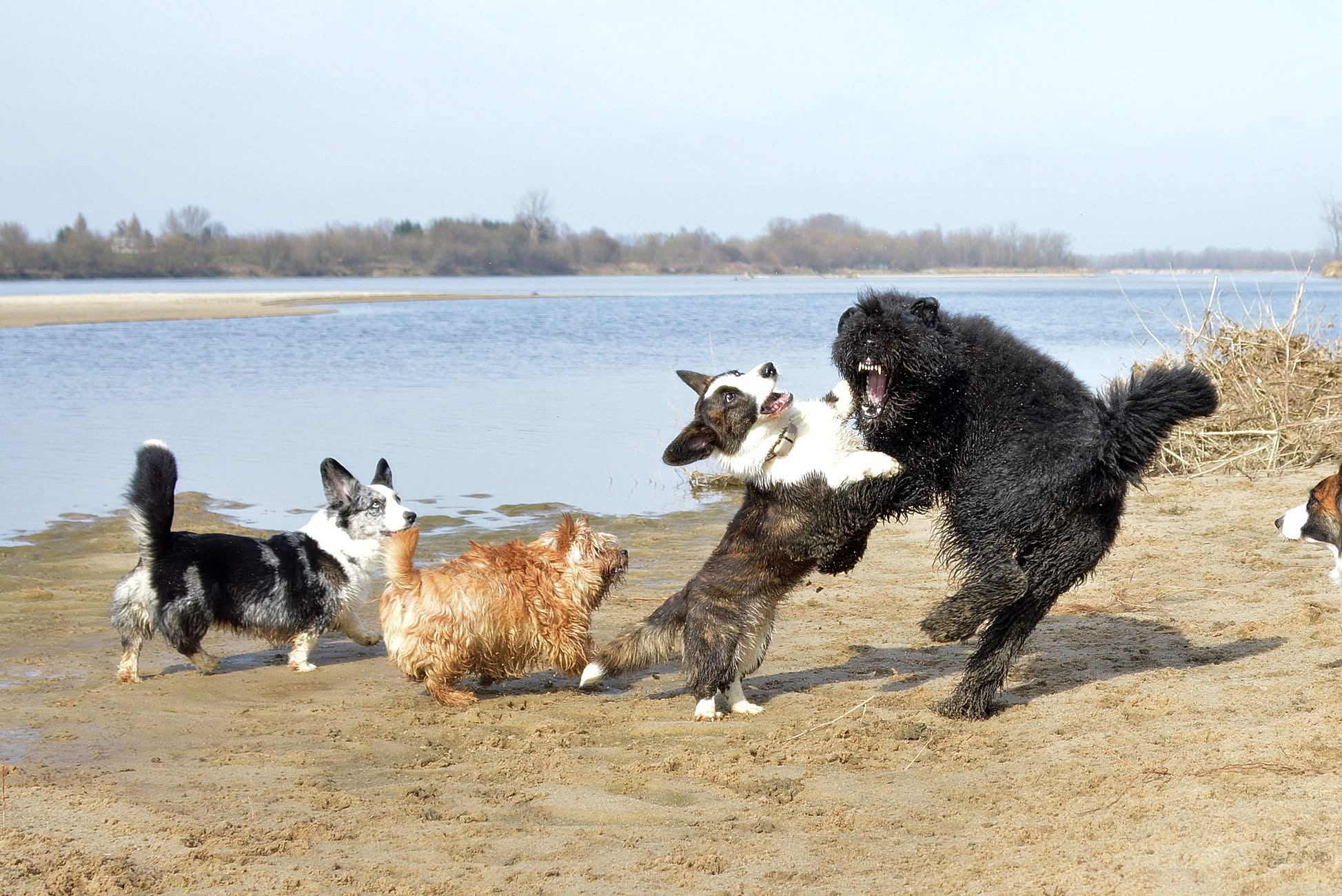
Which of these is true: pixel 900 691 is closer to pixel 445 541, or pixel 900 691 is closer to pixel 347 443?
pixel 445 541

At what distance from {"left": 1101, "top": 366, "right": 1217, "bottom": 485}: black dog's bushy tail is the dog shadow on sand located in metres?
1.37

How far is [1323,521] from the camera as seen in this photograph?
5.96 metres

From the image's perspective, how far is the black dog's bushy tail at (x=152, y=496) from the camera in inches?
259

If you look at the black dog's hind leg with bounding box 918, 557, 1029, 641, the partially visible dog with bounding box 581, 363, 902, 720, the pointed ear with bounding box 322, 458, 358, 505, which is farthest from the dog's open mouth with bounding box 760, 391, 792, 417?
the pointed ear with bounding box 322, 458, 358, 505

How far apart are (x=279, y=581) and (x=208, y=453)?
312 inches

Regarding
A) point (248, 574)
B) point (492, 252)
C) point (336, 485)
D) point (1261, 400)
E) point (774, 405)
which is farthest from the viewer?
point (492, 252)

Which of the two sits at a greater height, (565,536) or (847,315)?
(847,315)

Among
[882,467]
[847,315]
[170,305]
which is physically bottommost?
[882,467]

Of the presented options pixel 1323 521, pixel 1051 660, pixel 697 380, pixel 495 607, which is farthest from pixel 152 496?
pixel 1323 521

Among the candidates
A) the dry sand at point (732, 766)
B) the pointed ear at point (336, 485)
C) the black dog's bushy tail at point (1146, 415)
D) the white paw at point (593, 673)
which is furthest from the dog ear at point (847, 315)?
the pointed ear at point (336, 485)

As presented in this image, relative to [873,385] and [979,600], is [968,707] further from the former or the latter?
[873,385]

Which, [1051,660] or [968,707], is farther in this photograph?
[1051,660]

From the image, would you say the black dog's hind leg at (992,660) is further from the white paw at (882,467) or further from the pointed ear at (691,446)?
the pointed ear at (691,446)

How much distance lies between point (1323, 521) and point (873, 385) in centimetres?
257
